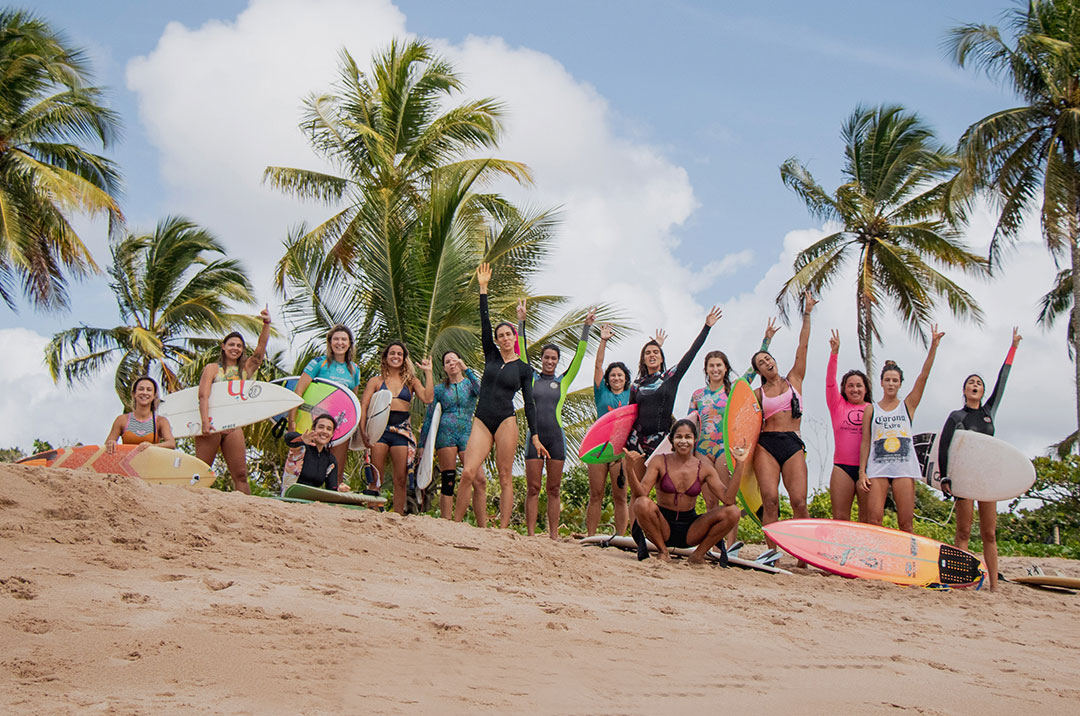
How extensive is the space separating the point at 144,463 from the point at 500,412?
2.70 meters

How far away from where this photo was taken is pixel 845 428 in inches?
286

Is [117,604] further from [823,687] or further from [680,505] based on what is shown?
[680,505]

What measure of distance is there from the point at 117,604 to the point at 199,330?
59.5 feet

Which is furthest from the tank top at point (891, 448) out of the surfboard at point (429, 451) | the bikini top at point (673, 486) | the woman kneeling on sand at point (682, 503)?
the surfboard at point (429, 451)

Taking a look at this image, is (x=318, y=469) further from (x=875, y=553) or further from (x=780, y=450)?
(x=875, y=553)

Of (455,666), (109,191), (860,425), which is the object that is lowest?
(455,666)

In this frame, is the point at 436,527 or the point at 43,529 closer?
the point at 43,529


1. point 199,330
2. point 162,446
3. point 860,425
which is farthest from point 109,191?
point 860,425

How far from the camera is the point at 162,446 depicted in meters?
6.95

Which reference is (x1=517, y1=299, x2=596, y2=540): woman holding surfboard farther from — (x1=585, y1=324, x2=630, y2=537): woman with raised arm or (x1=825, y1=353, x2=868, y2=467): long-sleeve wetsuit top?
(x1=825, y1=353, x2=868, y2=467): long-sleeve wetsuit top

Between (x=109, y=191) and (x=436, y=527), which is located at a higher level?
(x=109, y=191)

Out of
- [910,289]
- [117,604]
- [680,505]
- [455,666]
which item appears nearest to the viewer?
[455,666]

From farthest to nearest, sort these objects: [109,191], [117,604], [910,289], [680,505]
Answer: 1. [910,289]
2. [109,191]
3. [680,505]
4. [117,604]

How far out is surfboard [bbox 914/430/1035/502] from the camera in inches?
276
